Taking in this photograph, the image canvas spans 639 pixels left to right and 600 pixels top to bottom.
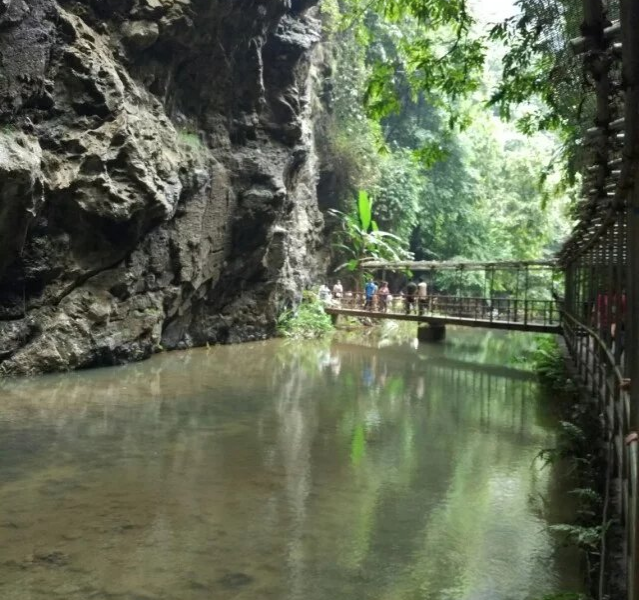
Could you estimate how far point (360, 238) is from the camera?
102 ft

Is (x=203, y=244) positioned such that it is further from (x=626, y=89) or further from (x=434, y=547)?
(x=626, y=89)

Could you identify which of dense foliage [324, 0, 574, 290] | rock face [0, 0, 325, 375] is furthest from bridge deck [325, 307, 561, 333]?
dense foliage [324, 0, 574, 290]

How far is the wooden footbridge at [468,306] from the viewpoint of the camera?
2133 cm

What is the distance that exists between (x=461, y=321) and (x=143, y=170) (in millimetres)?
11841

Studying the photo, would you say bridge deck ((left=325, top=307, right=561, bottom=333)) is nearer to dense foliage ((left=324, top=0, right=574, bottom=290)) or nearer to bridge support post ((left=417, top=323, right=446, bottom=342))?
bridge support post ((left=417, top=323, right=446, bottom=342))

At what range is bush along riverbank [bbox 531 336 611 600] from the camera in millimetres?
5258

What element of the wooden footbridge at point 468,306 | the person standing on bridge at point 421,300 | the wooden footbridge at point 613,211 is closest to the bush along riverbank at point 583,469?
the wooden footbridge at point 613,211

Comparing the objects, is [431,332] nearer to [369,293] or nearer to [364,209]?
[369,293]

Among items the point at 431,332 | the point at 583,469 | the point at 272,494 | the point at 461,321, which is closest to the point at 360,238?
the point at 431,332

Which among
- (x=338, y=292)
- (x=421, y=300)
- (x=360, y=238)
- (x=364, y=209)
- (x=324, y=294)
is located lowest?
(x=421, y=300)

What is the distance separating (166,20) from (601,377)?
13.9 metres

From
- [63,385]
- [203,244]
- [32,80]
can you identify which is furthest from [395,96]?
[203,244]

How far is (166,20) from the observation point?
673 inches

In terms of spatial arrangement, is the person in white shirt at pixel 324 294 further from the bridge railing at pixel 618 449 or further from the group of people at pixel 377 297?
the bridge railing at pixel 618 449
